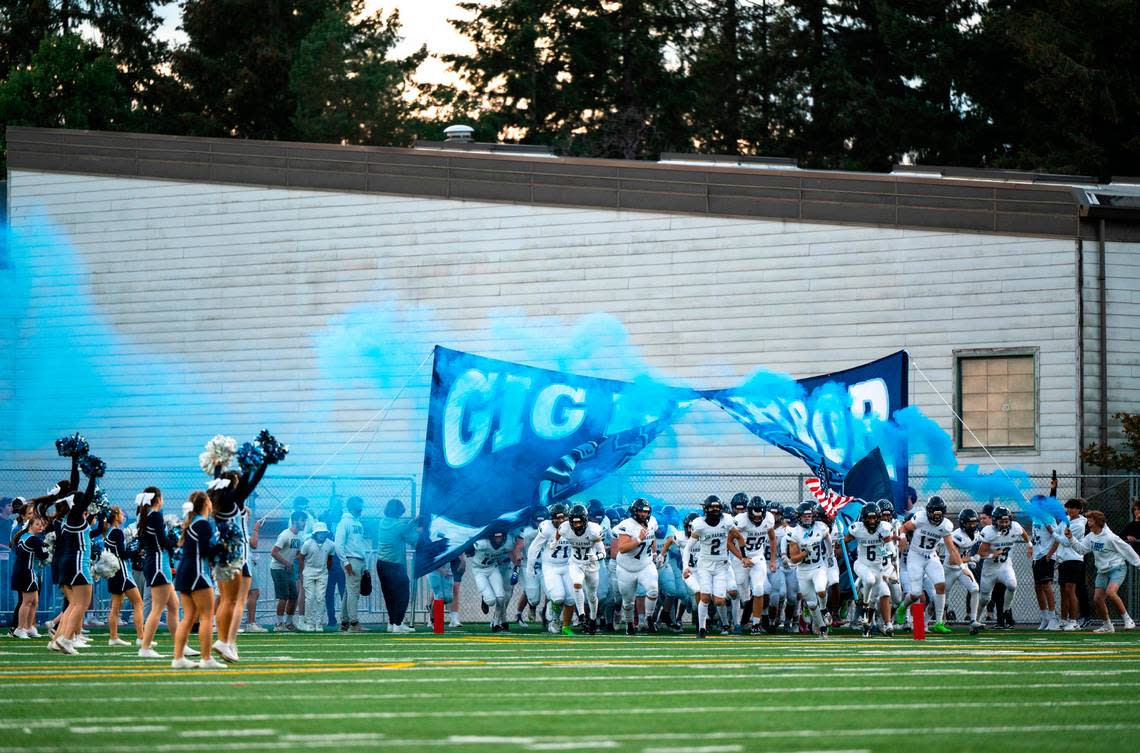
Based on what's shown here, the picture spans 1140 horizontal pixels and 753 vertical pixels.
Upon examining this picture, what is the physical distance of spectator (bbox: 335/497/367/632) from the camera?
73.4 ft

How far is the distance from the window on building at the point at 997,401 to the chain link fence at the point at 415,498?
36.3 inches

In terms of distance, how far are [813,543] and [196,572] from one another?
9.44m

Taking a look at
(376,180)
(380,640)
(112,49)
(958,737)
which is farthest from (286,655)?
(112,49)

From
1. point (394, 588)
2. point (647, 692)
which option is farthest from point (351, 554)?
point (647, 692)

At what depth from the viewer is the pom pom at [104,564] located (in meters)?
18.9

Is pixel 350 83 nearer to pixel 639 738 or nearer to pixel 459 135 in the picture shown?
pixel 459 135

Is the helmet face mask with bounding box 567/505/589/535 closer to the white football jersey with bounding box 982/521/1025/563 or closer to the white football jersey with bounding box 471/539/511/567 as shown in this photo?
the white football jersey with bounding box 471/539/511/567

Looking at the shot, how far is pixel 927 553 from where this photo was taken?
21.9 m

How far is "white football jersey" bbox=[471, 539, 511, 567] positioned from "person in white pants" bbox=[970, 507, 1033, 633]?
6408mm

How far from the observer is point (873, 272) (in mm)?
26438

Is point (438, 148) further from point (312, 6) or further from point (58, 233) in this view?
point (312, 6)

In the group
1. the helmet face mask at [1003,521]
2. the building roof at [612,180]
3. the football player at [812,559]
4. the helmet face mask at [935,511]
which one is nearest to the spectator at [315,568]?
the football player at [812,559]

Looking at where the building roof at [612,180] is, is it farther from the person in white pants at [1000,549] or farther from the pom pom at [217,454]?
the pom pom at [217,454]

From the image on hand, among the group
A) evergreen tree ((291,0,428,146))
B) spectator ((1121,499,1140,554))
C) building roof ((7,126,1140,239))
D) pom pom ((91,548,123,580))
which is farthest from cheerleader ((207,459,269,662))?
evergreen tree ((291,0,428,146))
